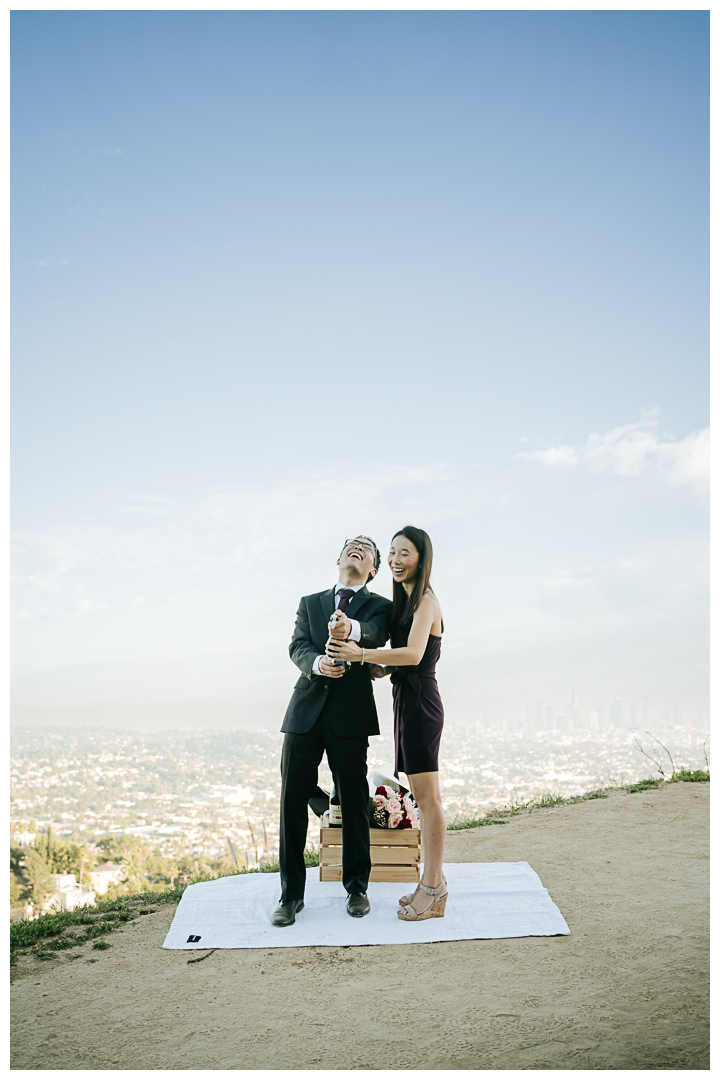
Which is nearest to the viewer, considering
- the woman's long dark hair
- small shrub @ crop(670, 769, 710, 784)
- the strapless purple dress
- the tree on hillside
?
the strapless purple dress

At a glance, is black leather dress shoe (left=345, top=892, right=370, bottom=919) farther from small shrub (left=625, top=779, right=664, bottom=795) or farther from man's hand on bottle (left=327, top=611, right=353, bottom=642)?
small shrub (left=625, top=779, right=664, bottom=795)

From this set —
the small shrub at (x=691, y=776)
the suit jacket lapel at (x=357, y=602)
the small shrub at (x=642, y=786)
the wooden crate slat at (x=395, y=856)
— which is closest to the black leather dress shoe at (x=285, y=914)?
the wooden crate slat at (x=395, y=856)

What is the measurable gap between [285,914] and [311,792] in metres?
0.71

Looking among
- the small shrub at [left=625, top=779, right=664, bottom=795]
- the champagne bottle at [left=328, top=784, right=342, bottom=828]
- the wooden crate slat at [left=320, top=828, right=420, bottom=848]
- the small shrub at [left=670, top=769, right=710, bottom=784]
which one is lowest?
the small shrub at [left=625, top=779, right=664, bottom=795]

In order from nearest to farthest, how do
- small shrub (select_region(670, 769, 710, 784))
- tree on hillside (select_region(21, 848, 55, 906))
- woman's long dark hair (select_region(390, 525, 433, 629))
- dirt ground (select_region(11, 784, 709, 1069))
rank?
dirt ground (select_region(11, 784, 709, 1069)), woman's long dark hair (select_region(390, 525, 433, 629)), small shrub (select_region(670, 769, 710, 784)), tree on hillside (select_region(21, 848, 55, 906))

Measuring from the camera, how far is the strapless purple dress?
4.55 meters

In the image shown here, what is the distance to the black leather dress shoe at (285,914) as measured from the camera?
4453 millimetres

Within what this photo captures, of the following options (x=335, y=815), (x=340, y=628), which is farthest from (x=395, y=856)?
(x=340, y=628)

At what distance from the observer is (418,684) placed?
461 cm

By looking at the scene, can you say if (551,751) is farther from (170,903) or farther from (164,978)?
(164,978)

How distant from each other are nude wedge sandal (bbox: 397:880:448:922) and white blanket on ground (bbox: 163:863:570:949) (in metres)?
0.04

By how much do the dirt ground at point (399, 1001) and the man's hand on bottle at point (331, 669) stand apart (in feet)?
4.91

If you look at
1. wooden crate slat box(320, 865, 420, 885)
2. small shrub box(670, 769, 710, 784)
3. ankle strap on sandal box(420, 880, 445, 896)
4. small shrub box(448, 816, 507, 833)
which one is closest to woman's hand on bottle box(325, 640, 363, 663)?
ankle strap on sandal box(420, 880, 445, 896)
